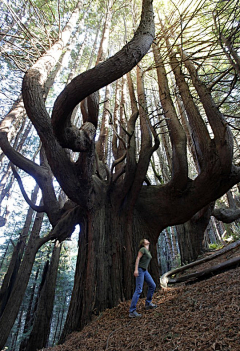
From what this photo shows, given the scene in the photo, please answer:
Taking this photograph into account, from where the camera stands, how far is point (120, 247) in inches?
166

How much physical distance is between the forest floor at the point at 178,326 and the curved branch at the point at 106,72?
2.62 meters

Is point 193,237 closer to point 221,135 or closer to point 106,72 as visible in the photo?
point 221,135

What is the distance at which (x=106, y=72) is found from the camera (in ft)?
7.73

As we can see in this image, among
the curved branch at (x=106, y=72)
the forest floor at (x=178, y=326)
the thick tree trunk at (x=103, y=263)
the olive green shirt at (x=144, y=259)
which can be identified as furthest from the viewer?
the thick tree trunk at (x=103, y=263)

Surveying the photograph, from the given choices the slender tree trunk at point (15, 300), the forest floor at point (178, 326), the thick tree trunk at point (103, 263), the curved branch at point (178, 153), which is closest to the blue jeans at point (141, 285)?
the forest floor at point (178, 326)

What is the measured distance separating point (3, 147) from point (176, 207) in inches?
157

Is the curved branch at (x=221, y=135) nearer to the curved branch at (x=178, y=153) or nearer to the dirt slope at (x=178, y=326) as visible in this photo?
the curved branch at (x=178, y=153)

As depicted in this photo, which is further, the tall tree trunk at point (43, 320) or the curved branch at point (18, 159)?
the tall tree trunk at point (43, 320)

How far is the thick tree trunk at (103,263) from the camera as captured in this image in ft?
11.6

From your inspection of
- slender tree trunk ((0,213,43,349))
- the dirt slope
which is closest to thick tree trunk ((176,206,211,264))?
the dirt slope

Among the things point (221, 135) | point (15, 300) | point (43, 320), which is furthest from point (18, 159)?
point (43, 320)

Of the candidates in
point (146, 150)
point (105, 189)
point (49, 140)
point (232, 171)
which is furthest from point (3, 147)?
point (232, 171)

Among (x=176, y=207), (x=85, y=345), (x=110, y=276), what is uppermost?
(x=176, y=207)

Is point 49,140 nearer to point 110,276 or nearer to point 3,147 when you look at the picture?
point 3,147
